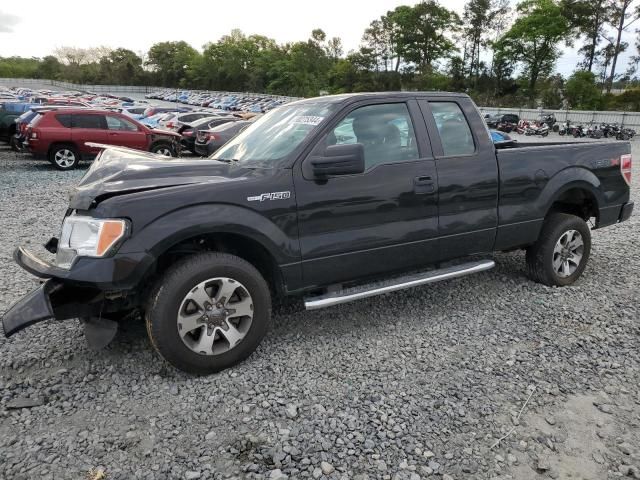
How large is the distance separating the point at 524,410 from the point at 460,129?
2.38m

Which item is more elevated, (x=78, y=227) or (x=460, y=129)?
(x=460, y=129)

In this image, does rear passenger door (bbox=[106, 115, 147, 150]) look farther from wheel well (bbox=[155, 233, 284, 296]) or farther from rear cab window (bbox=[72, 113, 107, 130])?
wheel well (bbox=[155, 233, 284, 296])

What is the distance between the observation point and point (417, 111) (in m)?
3.93

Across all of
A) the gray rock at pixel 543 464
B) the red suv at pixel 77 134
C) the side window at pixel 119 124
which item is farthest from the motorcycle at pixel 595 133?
the gray rock at pixel 543 464

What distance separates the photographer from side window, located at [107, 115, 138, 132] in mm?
13625

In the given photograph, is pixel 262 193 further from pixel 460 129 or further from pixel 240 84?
pixel 240 84

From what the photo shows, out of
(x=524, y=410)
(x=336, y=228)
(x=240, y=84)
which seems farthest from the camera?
(x=240, y=84)

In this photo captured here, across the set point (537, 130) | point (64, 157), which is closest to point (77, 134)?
point (64, 157)

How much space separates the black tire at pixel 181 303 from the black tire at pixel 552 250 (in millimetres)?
2898

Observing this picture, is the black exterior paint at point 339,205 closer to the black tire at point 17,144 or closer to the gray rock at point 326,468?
the gray rock at point 326,468

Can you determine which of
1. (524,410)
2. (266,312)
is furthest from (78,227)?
(524,410)

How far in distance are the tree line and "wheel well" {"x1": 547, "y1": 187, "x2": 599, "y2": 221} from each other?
44120mm

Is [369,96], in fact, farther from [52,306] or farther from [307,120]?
[52,306]

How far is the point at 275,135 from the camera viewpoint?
Answer: 385 cm
